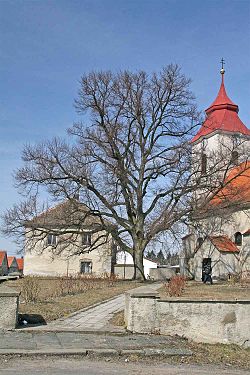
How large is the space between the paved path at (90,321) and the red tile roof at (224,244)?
26906 mm

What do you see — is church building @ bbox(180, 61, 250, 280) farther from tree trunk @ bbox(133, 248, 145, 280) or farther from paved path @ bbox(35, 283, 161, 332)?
paved path @ bbox(35, 283, 161, 332)

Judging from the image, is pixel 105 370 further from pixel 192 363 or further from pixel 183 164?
pixel 183 164

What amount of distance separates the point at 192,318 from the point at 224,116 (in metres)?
43.6

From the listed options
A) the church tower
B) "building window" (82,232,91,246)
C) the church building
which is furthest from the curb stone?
the church tower

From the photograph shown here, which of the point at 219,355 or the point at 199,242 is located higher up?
the point at 199,242

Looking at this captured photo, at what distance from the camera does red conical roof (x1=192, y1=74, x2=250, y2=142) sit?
48844mm

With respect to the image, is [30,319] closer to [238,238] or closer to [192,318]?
[192,318]

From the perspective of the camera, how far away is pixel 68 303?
14.1 metres

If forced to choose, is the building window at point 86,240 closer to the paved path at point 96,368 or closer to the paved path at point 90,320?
the paved path at point 90,320

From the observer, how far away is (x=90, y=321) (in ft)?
34.8

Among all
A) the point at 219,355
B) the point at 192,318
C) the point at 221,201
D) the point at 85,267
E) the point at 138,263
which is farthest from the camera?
the point at 85,267

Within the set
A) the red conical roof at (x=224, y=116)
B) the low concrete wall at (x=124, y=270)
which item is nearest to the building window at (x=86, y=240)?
the low concrete wall at (x=124, y=270)

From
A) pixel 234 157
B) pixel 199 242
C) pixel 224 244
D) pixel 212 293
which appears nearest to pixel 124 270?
pixel 199 242

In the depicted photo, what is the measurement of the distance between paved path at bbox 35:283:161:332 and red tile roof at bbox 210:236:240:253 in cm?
2691
